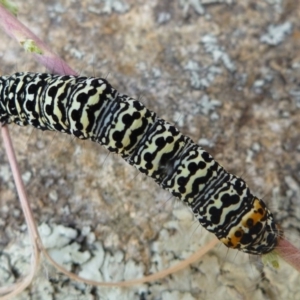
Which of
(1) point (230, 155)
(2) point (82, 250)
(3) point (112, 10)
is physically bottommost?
(2) point (82, 250)

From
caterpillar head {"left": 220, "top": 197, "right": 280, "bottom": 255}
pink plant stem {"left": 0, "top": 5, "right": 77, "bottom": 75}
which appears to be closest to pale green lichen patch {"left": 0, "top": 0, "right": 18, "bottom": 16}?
pink plant stem {"left": 0, "top": 5, "right": 77, "bottom": 75}

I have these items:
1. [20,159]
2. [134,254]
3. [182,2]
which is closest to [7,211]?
[20,159]

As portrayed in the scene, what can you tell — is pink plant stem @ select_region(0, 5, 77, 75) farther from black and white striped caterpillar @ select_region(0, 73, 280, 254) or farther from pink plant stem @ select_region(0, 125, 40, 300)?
pink plant stem @ select_region(0, 125, 40, 300)

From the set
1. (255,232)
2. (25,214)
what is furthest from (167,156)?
(25,214)

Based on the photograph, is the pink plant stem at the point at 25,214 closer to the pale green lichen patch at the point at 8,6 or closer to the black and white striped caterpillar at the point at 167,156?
the black and white striped caterpillar at the point at 167,156

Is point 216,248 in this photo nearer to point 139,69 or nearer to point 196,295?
point 196,295

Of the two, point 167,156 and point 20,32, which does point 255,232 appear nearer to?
point 167,156

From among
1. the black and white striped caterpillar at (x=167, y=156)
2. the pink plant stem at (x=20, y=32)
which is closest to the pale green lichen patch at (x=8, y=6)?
the pink plant stem at (x=20, y=32)

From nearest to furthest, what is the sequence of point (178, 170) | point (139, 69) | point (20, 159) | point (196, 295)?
point (178, 170) < point (196, 295) < point (20, 159) < point (139, 69)
